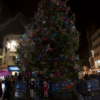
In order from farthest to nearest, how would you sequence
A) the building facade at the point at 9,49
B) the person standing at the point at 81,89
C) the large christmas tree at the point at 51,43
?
the building facade at the point at 9,49, the large christmas tree at the point at 51,43, the person standing at the point at 81,89

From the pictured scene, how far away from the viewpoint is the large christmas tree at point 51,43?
38.9 feet

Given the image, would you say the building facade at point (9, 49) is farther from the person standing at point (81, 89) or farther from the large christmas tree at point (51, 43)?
the person standing at point (81, 89)

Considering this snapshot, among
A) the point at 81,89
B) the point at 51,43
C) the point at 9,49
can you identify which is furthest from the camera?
the point at 9,49

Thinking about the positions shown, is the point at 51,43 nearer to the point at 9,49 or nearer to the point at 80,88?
the point at 80,88

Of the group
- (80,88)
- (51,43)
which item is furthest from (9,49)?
(80,88)

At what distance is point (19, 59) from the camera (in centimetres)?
1342

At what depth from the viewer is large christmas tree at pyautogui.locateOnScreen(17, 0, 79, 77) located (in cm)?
1185

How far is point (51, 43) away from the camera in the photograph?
41.7ft

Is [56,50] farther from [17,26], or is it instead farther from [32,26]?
[17,26]

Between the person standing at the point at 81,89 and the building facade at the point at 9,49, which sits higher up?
the building facade at the point at 9,49

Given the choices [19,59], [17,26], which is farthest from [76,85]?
[17,26]

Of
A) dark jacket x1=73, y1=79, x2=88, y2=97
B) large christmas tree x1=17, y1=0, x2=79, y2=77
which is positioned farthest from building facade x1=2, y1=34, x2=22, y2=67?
dark jacket x1=73, y1=79, x2=88, y2=97

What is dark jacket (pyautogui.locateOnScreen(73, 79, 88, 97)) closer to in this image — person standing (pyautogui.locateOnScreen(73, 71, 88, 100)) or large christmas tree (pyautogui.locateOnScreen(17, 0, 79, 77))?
person standing (pyautogui.locateOnScreen(73, 71, 88, 100))

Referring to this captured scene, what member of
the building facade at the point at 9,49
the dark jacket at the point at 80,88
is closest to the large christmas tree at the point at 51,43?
the dark jacket at the point at 80,88
